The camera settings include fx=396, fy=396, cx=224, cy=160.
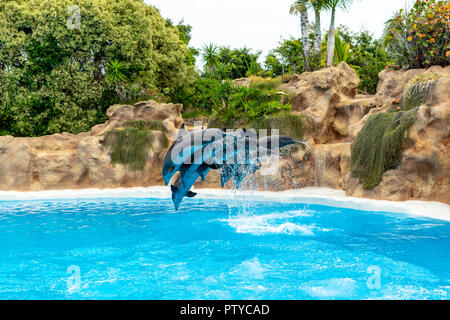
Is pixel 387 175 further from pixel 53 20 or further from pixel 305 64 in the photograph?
pixel 53 20

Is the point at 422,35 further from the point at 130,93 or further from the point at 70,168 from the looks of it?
the point at 130,93

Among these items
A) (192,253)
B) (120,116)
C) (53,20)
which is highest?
(53,20)

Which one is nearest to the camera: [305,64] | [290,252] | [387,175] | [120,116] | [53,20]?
[290,252]

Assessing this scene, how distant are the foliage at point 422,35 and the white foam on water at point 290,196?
4.99 metres

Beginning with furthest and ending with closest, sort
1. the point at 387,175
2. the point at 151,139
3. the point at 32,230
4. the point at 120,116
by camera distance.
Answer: the point at 120,116, the point at 151,139, the point at 387,175, the point at 32,230

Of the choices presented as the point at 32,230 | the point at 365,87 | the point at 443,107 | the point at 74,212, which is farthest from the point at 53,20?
the point at 443,107

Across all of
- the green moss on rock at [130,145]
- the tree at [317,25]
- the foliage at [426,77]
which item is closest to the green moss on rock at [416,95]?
the foliage at [426,77]

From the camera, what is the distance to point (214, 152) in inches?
285

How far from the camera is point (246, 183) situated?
43.7 ft

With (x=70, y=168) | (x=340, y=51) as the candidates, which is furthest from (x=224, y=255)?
(x=340, y=51)

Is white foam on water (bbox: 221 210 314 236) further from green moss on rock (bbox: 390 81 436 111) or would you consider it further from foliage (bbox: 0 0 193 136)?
foliage (bbox: 0 0 193 136)

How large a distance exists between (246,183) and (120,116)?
5921 millimetres

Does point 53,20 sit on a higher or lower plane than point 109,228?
higher

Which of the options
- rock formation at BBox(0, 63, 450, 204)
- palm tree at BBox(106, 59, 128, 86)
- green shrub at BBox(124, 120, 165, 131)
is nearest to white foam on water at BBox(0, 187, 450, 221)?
rock formation at BBox(0, 63, 450, 204)
